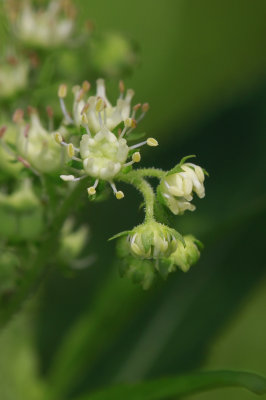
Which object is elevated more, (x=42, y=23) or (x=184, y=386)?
(x=42, y=23)

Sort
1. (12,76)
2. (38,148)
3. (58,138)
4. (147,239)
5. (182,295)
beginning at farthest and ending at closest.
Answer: (182,295)
(12,76)
(38,148)
(58,138)
(147,239)

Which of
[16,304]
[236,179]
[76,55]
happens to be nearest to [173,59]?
[236,179]

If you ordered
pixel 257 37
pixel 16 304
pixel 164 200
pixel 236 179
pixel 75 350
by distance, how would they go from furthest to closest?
pixel 257 37, pixel 236 179, pixel 75 350, pixel 16 304, pixel 164 200

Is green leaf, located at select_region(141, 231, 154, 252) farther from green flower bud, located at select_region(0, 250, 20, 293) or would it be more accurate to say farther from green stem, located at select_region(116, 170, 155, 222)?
green flower bud, located at select_region(0, 250, 20, 293)

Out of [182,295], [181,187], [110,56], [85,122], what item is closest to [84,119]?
[85,122]

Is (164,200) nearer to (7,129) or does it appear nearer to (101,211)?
(7,129)

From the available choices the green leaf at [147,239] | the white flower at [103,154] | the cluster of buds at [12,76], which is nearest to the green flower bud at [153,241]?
the green leaf at [147,239]

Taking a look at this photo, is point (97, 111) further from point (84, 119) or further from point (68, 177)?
point (68, 177)

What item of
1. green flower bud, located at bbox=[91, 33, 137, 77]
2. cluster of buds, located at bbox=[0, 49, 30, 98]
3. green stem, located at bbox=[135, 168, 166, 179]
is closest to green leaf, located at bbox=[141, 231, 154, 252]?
green stem, located at bbox=[135, 168, 166, 179]
